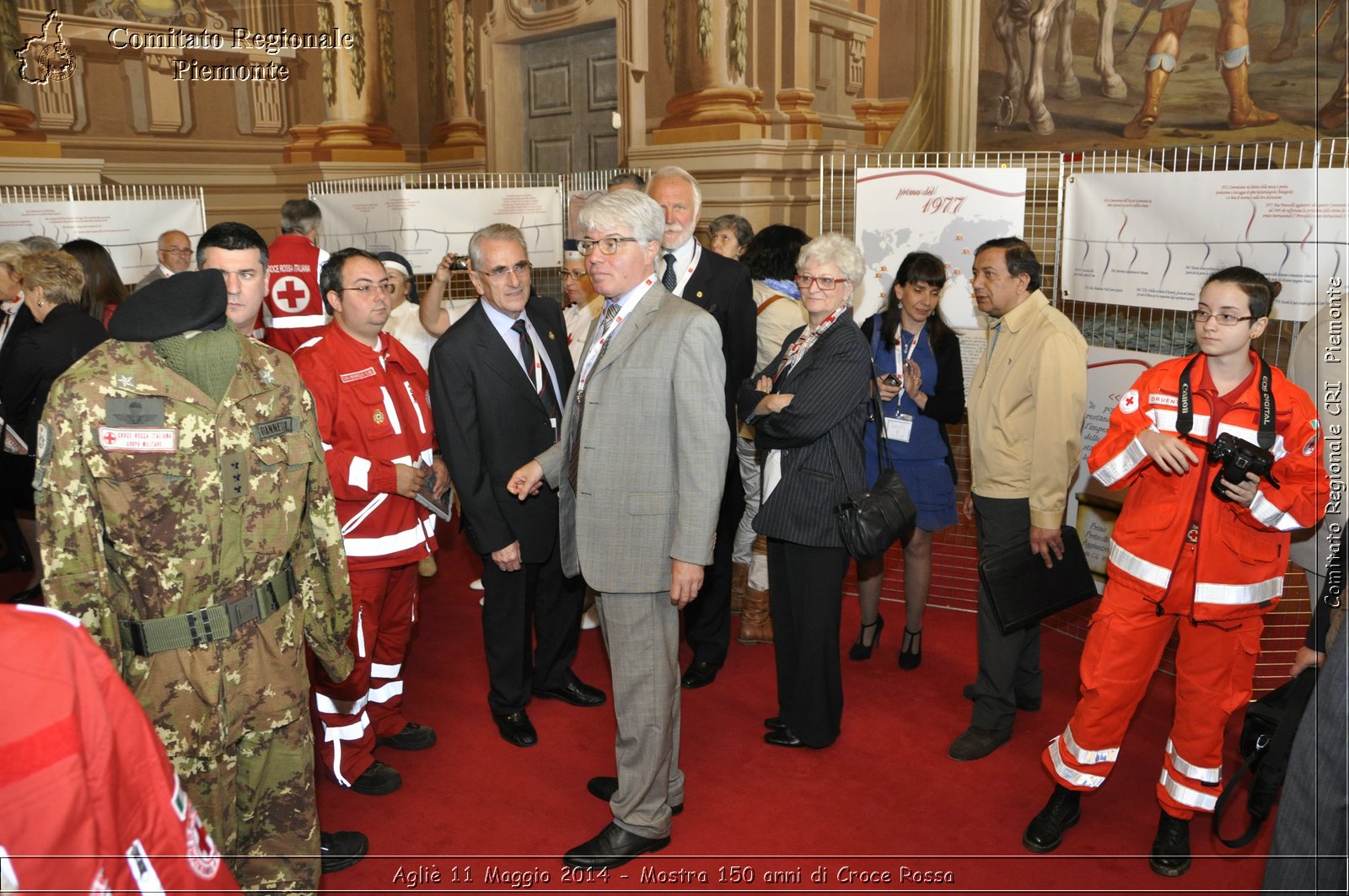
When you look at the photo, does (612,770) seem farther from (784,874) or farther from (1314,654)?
(1314,654)

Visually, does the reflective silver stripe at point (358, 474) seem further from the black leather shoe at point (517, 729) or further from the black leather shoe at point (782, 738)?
the black leather shoe at point (782, 738)

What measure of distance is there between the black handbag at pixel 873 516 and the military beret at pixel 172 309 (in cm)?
193

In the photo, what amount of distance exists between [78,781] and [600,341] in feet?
6.17

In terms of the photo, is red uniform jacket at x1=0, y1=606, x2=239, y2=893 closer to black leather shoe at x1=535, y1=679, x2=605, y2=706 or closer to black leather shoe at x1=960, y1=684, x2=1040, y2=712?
black leather shoe at x1=535, y1=679, x2=605, y2=706

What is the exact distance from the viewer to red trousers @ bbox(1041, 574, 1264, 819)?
2.71 m

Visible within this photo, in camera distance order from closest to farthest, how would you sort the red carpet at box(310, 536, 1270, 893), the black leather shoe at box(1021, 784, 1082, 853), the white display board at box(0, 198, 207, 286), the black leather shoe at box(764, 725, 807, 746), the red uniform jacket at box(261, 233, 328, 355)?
the red carpet at box(310, 536, 1270, 893) → the black leather shoe at box(1021, 784, 1082, 853) → the black leather shoe at box(764, 725, 807, 746) → the red uniform jacket at box(261, 233, 328, 355) → the white display board at box(0, 198, 207, 286)

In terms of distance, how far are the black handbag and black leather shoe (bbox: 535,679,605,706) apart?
1317mm

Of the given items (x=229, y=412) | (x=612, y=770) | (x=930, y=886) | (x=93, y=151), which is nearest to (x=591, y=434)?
(x=229, y=412)

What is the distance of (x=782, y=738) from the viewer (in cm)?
353

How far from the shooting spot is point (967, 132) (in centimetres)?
794

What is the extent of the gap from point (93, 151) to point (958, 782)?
1084 cm

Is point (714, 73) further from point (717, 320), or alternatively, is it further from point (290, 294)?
point (717, 320)
